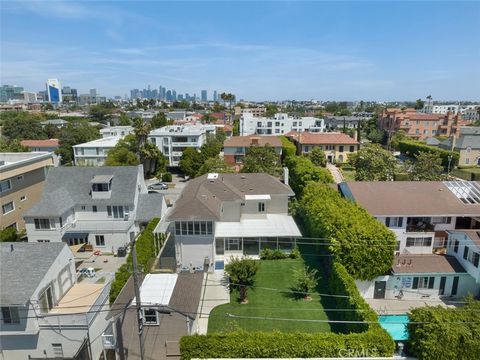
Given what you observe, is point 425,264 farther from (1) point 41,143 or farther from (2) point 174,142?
(1) point 41,143

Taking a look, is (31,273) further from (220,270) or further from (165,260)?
(220,270)

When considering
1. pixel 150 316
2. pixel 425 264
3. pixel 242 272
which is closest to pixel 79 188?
pixel 242 272

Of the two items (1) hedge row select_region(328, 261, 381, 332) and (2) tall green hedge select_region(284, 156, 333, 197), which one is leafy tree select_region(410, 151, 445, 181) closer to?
(2) tall green hedge select_region(284, 156, 333, 197)

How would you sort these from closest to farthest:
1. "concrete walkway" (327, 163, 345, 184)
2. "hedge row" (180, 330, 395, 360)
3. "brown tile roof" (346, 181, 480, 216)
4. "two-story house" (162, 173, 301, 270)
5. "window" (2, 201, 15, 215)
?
"hedge row" (180, 330, 395, 360), "two-story house" (162, 173, 301, 270), "brown tile roof" (346, 181, 480, 216), "window" (2, 201, 15, 215), "concrete walkway" (327, 163, 345, 184)

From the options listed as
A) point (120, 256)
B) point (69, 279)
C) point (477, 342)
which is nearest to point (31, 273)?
point (69, 279)

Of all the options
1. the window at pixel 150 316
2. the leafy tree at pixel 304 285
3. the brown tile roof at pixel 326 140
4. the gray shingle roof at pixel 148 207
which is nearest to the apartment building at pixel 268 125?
the brown tile roof at pixel 326 140

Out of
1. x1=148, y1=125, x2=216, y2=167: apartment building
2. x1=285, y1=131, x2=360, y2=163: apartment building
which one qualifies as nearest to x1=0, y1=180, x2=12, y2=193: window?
x1=148, y1=125, x2=216, y2=167: apartment building
